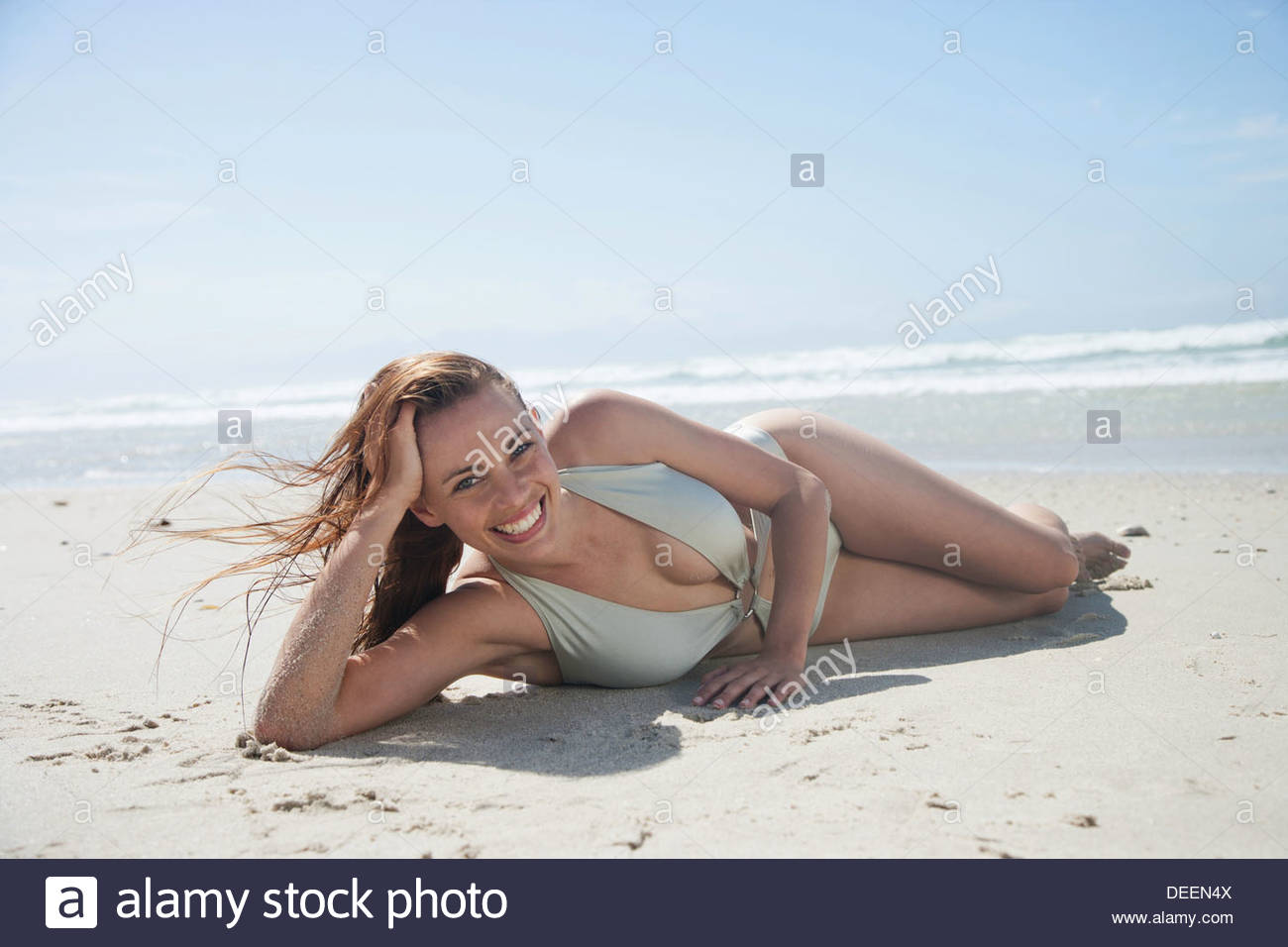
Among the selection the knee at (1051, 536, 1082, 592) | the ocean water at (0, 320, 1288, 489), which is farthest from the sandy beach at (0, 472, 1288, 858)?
the ocean water at (0, 320, 1288, 489)

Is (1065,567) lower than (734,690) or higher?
higher

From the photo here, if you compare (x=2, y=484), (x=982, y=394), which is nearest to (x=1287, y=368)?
(x=982, y=394)

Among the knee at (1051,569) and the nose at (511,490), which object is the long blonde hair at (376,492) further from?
the knee at (1051,569)

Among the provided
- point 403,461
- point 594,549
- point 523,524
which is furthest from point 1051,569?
point 403,461

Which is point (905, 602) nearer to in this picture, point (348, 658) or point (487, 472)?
point (487, 472)

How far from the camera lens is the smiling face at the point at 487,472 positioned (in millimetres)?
2994

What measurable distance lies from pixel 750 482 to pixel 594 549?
60 cm

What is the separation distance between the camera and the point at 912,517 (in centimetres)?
403

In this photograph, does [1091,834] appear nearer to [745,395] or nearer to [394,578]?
[394,578]

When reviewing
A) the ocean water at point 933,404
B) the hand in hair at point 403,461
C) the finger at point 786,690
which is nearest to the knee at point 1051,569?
the finger at point 786,690

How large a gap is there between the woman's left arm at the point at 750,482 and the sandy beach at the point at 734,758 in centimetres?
22
